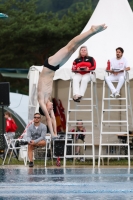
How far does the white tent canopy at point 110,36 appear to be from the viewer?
76.4 feet

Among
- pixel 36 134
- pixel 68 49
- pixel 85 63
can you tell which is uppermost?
pixel 85 63

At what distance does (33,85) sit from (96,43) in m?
2.41

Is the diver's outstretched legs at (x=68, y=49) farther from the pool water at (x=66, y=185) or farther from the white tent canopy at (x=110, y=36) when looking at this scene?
the white tent canopy at (x=110, y=36)

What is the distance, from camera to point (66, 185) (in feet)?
45.7

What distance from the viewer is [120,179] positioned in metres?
15.5


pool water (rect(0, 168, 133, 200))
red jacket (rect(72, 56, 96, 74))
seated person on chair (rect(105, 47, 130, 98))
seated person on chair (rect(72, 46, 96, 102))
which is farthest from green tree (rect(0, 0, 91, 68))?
pool water (rect(0, 168, 133, 200))

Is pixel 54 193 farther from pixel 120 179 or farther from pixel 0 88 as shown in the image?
pixel 0 88

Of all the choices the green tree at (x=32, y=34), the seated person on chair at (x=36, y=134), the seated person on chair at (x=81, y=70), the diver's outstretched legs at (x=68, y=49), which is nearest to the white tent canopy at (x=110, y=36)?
the seated person on chair at (x=81, y=70)

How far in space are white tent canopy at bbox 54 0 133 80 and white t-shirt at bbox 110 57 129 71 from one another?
117 centimetres

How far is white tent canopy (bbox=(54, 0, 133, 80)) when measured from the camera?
917 inches

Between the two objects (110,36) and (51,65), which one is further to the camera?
(110,36)

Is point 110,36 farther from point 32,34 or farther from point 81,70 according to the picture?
point 32,34

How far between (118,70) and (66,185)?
791 cm

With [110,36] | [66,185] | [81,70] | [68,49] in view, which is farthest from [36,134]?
[66,185]
